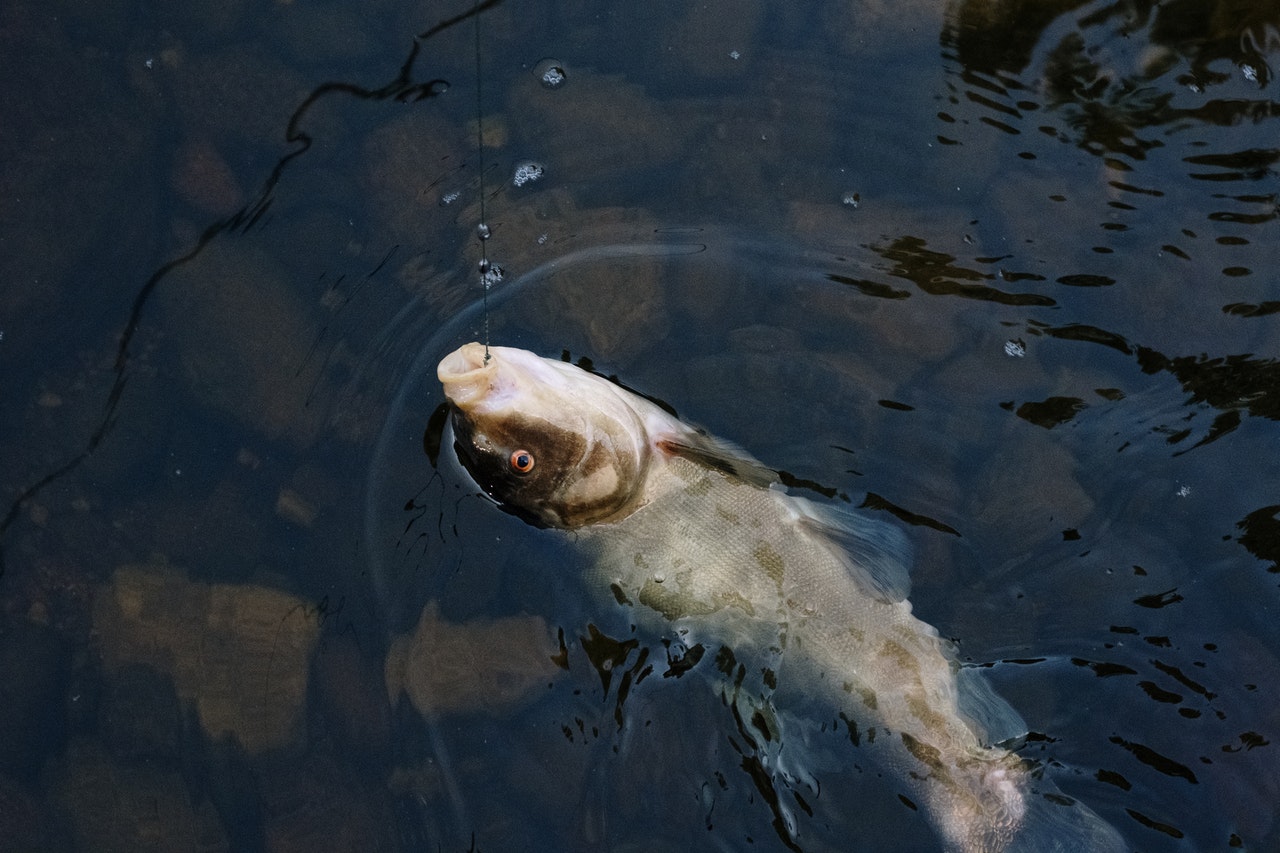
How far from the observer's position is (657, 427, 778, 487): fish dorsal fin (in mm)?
4348

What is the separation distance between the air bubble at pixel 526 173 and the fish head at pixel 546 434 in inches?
43.4

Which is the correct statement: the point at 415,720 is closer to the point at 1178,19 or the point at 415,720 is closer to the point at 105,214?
the point at 105,214

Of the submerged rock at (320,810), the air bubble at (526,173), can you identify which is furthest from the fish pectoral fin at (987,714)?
the air bubble at (526,173)

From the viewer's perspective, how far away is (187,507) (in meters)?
4.93

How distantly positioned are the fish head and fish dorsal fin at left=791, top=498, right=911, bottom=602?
689 mm

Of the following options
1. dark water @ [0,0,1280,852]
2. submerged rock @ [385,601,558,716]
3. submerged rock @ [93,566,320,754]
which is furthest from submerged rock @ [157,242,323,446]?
submerged rock @ [385,601,558,716]

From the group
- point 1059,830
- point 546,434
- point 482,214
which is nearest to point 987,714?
point 1059,830

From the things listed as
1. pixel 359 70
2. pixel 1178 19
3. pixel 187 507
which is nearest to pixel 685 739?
pixel 187 507

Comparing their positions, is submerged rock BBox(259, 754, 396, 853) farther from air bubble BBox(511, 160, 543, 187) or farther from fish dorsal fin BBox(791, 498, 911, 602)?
air bubble BBox(511, 160, 543, 187)

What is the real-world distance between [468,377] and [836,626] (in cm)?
155

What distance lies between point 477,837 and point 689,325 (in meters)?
2.22

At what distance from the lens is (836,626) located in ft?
13.4

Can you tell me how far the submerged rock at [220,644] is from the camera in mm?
4789

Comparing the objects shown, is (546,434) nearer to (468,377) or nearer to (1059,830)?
(468,377)
